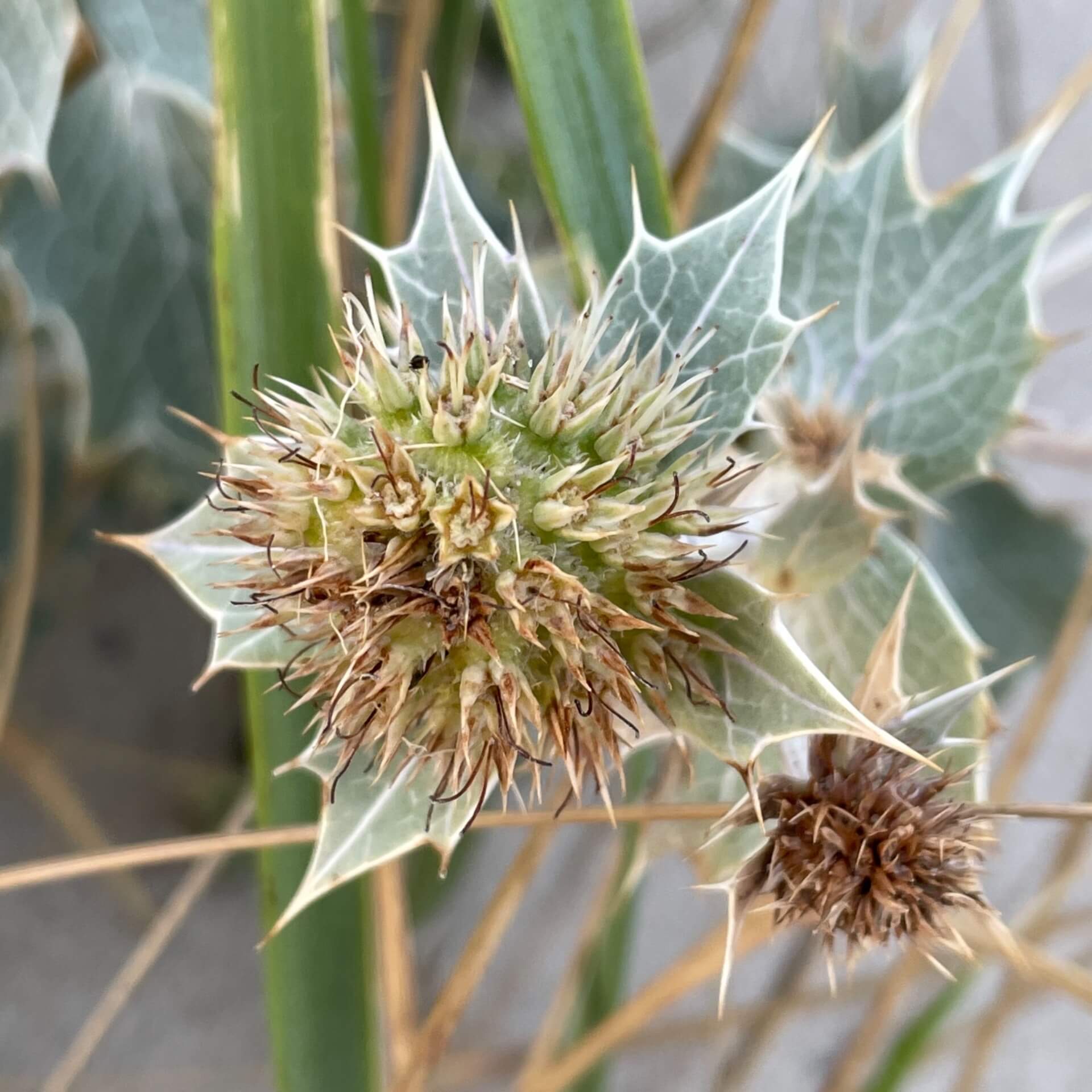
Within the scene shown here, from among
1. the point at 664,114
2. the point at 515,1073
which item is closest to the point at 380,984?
the point at 515,1073

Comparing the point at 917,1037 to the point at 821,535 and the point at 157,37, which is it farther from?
the point at 157,37

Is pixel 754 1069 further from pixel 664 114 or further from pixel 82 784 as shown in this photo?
pixel 664 114

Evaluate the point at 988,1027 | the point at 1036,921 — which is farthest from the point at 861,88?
the point at 988,1027

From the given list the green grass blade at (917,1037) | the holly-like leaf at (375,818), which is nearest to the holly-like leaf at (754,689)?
the holly-like leaf at (375,818)

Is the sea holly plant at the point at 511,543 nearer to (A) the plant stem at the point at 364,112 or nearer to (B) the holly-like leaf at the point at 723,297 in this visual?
(B) the holly-like leaf at the point at 723,297

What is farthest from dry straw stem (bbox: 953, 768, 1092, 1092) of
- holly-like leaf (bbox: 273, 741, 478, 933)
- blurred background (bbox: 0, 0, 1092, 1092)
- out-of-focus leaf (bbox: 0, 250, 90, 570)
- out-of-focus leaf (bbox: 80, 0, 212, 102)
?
out-of-focus leaf (bbox: 0, 250, 90, 570)

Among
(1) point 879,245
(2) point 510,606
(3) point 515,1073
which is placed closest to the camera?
(2) point 510,606
